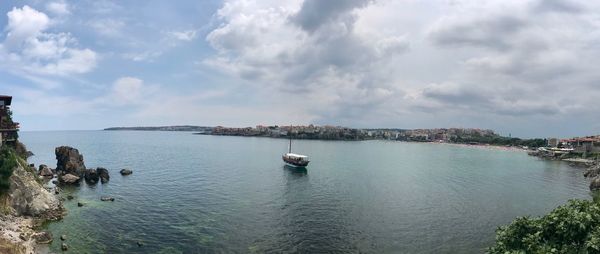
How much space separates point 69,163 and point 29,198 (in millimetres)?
44299

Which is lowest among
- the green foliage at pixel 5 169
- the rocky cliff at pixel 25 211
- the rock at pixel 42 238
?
the rock at pixel 42 238

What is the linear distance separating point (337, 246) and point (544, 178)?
86633mm

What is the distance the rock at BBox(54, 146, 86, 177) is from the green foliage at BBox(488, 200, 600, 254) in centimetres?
9129

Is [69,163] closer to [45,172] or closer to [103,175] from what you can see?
[45,172]

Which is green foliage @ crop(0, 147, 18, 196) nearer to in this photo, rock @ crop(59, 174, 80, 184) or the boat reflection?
rock @ crop(59, 174, 80, 184)

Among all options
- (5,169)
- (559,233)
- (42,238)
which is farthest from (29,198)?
(559,233)

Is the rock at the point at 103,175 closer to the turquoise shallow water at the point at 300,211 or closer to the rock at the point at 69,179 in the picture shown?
the turquoise shallow water at the point at 300,211

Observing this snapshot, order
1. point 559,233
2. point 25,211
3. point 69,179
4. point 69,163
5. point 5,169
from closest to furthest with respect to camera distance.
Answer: point 559,233 → point 5,169 → point 25,211 → point 69,179 → point 69,163

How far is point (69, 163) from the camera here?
92938 mm

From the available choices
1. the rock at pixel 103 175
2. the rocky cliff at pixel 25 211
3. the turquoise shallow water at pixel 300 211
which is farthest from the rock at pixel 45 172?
the rocky cliff at pixel 25 211

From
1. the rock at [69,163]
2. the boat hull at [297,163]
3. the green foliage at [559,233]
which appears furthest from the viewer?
the boat hull at [297,163]

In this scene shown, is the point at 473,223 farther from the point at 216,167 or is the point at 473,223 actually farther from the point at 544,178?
the point at 216,167

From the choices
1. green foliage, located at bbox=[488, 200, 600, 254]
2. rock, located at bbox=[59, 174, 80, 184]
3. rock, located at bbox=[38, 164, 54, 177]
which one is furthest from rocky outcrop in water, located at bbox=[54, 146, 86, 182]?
green foliage, located at bbox=[488, 200, 600, 254]

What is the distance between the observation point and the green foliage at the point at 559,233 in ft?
67.1
